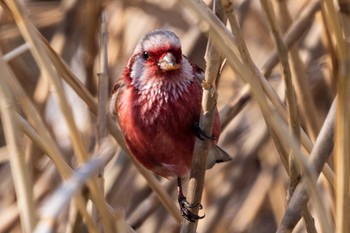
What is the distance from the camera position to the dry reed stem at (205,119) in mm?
1413

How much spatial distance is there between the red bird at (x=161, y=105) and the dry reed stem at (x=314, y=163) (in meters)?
0.35

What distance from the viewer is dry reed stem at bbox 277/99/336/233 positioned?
1.46 m

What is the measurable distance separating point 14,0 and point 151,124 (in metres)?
0.65

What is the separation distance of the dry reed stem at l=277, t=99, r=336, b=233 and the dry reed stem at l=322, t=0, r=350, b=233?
15 centimetres

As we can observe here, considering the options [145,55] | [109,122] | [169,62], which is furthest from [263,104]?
[109,122]

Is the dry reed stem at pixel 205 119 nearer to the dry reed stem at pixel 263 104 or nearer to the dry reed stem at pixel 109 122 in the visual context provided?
the dry reed stem at pixel 263 104

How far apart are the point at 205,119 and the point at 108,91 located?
3.07 ft

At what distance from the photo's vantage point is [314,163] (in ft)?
4.78

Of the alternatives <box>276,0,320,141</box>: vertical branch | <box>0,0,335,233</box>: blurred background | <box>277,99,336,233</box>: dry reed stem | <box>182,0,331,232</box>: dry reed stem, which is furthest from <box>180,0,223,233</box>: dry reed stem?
<box>0,0,335,233</box>: blurred background

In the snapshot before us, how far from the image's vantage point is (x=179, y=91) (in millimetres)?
1881

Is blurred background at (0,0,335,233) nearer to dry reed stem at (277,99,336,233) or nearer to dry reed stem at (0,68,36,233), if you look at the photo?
dry reed stem at (277,99,336,233)

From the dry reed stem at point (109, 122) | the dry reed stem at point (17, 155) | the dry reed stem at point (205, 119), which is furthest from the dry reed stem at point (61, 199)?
the dry reed stem at point (109, 122)

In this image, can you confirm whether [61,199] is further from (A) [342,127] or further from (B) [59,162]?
(A) [342,127]

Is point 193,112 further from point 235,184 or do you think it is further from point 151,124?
point 235,184
